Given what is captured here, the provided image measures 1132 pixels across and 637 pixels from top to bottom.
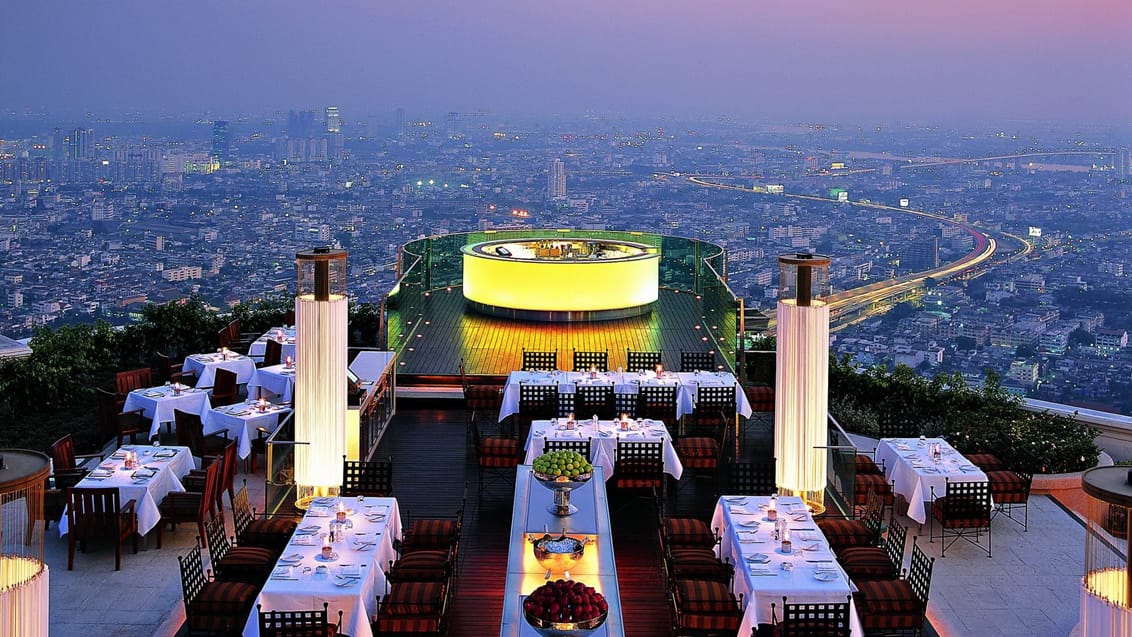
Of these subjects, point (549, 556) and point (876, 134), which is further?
point (876, 134)

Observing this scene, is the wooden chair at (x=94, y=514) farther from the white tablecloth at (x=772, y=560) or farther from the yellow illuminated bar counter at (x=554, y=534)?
the white tablecloth at (x=772, y=560)

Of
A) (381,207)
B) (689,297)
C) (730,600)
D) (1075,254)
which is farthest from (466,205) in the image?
(730,600)

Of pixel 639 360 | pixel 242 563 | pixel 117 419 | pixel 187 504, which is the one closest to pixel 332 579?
pixel 242 563

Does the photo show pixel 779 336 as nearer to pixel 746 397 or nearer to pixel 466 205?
pixel 746 397

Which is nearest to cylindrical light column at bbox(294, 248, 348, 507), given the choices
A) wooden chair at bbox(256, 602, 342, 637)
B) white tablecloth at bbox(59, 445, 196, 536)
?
white tablecloth at bbox(59, 445, 196, 536)

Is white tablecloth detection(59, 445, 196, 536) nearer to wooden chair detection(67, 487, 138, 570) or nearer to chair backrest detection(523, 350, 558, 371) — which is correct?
wooden chair detection(67, 487, 138, 570)

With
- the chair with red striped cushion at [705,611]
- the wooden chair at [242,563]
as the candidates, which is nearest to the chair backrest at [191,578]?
the wooden chair at [242,563]
